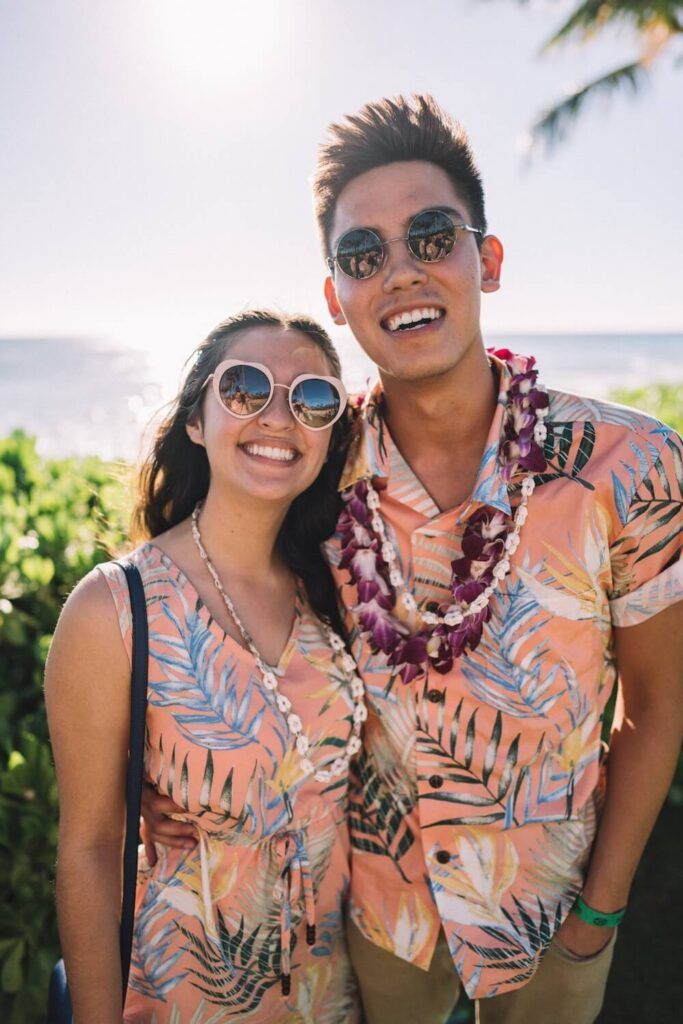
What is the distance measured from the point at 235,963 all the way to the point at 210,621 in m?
1.04

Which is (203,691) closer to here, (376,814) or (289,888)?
(289,888)

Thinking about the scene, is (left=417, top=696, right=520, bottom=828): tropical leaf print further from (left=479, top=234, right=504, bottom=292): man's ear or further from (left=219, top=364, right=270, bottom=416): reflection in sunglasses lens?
(left=479, top=234, right=504, bottom=292): man's ear

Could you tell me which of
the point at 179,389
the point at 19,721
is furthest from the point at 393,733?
the point at 19,721

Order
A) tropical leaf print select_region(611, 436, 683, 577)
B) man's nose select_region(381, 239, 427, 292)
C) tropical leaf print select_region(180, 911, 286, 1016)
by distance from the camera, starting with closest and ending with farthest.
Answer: tropical leaf print select_region(180, 911, 286, 1016) < tropical leaf print select_region(611, 436, 683, 577) < man's nose select_region(381, 239, 427, 292)

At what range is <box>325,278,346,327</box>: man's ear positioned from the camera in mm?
3100

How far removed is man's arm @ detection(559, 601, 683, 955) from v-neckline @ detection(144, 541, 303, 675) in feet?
3.64

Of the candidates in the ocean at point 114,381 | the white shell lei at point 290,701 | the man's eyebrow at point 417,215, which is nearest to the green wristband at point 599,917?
the white shell lei at point 290,701

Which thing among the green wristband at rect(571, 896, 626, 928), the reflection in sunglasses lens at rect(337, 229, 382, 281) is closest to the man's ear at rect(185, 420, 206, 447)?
the reflection in sunglasses lens at rect(337, 229, 382, 281)

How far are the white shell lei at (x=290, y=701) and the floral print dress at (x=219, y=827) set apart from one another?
0.08ft

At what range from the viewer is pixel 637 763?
265 cm

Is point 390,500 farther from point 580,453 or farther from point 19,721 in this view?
point 19,721

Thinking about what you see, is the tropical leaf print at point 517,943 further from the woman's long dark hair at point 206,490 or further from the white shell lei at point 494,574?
the woman's long dark hair at point 206,490

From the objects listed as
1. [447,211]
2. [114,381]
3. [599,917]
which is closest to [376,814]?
[599,917]

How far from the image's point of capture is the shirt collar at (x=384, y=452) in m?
2.53
